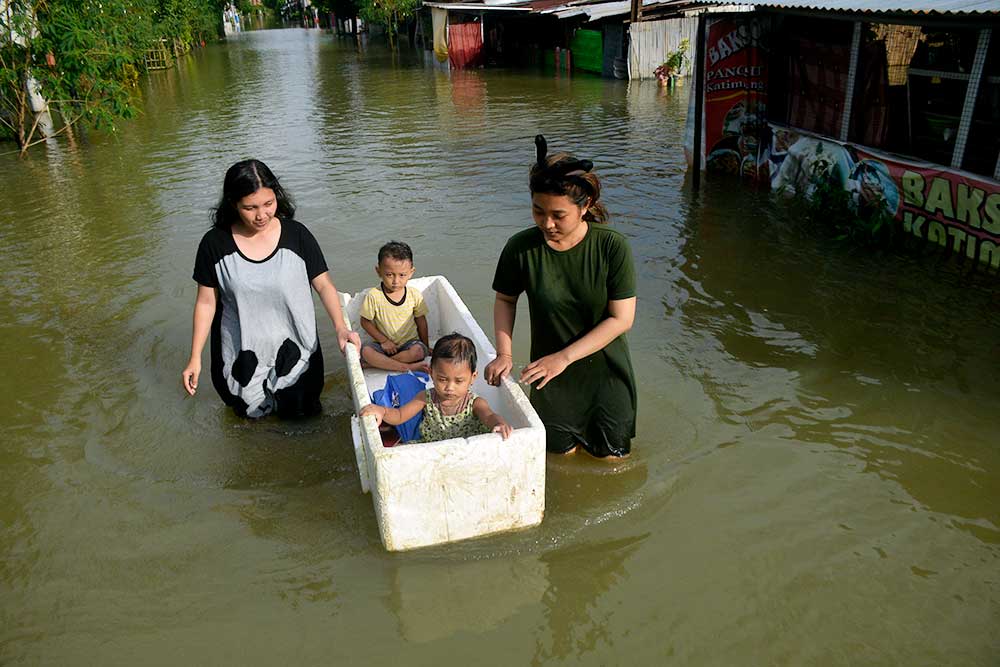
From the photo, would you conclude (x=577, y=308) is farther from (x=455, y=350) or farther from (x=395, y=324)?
(x=395, y=324)

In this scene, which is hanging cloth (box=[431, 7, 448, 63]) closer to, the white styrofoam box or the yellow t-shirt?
the yellow t-shirt

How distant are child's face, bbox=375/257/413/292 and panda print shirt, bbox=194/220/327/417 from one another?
1.49 feet

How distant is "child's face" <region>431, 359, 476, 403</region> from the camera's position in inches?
142

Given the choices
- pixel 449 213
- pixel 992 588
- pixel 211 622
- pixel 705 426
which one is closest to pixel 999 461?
pixel 992 588

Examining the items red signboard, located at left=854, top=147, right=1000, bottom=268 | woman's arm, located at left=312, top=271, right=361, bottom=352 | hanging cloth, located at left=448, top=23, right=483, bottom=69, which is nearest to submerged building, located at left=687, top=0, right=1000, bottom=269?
red signboard, located at left=854, top=147, right=1000, bottom=268

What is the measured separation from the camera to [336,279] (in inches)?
317

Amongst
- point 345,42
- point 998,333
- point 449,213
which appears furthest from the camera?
point 345,42

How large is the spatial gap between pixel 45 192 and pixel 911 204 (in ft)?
38.2

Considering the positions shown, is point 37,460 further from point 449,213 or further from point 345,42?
point 345,42

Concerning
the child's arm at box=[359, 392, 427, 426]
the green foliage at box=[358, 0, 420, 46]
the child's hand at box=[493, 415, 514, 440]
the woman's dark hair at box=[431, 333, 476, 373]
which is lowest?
the child's arm at box=[359, 392, 427, 426]

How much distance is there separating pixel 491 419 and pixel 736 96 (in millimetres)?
8937

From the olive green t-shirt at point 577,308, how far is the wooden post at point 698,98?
7529 mm

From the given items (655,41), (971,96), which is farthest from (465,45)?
(971,96)

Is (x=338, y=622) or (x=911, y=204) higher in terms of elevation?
(x=911, y=204)
